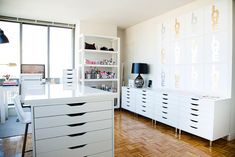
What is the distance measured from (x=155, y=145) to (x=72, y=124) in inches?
64.0

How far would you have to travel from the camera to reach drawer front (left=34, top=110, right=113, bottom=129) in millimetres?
1301

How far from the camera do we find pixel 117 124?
360cm

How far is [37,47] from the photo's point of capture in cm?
462

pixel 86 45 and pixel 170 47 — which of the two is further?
pixel 86 45

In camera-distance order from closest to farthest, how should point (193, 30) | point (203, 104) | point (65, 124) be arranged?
point (65, 124) → point (203, 104) → point (193, 30)

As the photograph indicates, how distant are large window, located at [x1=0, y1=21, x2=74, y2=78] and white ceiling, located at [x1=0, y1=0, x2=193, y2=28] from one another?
0.38 metres

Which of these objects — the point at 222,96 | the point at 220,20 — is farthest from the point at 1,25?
the point at 222,96

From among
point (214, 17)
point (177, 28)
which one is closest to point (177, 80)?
point (177, 28)

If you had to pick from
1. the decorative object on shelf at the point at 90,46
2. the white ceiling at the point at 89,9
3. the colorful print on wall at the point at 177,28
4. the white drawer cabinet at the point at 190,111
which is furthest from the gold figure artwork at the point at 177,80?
the decorative object on shelf at the point at 90,46

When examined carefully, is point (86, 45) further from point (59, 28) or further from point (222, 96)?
point (222, 96)

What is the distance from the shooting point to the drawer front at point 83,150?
1.37m

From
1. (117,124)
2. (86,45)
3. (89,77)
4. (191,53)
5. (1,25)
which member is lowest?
(117,124)

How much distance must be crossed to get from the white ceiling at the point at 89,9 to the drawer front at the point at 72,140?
256 centimetres

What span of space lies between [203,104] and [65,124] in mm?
2139
